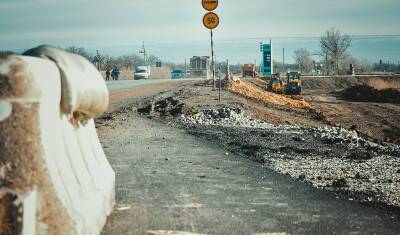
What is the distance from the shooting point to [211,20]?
17.1 m

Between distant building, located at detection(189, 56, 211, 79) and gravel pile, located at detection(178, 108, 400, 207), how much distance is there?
8169 cm

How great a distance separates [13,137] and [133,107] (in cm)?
1717

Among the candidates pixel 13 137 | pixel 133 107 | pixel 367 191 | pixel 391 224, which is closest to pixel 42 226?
pixel 13 137

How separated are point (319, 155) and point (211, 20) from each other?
849 cm

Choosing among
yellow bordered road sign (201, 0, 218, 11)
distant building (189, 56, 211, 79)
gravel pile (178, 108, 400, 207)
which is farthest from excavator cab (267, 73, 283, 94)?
distant building (189, 56, 211, 79)

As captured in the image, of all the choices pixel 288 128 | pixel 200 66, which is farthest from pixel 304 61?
pixel 288 128

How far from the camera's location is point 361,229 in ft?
15.4

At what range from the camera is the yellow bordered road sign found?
16.8 meters

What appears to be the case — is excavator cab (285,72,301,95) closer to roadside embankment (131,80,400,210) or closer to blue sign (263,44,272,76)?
blue sign (263,44,272,76)

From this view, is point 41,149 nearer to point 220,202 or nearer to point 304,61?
point 220,202

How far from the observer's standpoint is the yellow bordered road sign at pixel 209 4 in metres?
16.8

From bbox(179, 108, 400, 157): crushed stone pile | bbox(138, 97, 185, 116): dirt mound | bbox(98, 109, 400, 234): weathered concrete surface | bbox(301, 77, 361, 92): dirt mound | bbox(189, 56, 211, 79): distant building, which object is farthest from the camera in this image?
bbox(189, 56, 211, 79): distant building

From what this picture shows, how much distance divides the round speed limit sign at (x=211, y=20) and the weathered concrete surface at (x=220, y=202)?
864 cm

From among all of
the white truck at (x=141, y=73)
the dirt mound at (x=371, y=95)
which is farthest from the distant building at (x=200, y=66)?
the dirt mound at (x=371, y=95)
